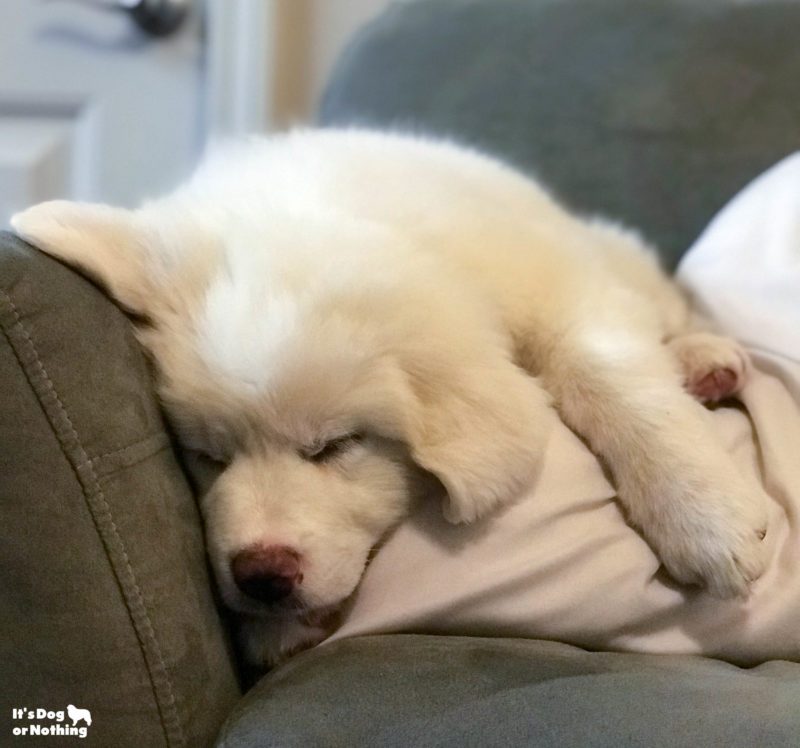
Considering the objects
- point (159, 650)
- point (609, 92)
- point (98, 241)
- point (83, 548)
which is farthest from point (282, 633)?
point (609, 92)

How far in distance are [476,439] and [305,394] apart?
0.22 m

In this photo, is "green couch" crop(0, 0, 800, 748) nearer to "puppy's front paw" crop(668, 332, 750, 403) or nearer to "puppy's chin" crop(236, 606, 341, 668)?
"puppy's chin" crop(236, 606, 341, 668)

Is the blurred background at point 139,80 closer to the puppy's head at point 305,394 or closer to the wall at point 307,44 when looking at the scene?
the wall at point 307,44

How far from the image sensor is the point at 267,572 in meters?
1.04

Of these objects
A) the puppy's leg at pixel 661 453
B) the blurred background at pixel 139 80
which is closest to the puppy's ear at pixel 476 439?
the puppy's leg at pixel 661 453

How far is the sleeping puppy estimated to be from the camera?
1067mm

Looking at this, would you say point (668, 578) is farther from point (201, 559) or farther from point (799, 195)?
point (799, 195)

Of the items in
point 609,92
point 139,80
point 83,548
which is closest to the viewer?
point 83,548

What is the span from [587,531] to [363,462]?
29cm

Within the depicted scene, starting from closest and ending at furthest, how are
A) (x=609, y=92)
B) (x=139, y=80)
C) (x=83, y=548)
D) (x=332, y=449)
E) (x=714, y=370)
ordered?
1. (x=83, y=548)
2. (x=332, y=449)
3. (x=714, y=370)
4. (x=609, y=92)
5. (x=139, y=80)

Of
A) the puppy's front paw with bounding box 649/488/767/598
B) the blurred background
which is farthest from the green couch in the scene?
the blurred background

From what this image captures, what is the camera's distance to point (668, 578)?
43.5 inches

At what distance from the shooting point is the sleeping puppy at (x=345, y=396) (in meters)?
1.07

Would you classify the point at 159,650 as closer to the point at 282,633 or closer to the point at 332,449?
the point at 282,633
